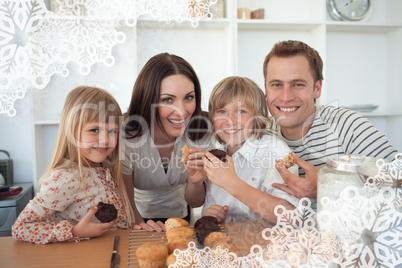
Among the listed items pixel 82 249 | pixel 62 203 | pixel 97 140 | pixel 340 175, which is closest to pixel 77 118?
pixel 97 140

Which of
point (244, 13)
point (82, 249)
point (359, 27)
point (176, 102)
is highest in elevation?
point (244, 13)

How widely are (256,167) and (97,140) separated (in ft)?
1.63

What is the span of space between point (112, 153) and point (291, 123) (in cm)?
61

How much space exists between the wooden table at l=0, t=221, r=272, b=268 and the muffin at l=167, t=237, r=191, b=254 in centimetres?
9

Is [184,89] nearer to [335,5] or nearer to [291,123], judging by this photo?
[291,123]

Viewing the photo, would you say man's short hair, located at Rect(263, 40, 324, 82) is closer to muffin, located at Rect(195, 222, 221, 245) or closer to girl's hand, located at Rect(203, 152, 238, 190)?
girl's hand, located at Rect(203, 152, 238, 190)

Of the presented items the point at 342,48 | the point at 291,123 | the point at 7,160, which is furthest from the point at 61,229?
the point at 342,48

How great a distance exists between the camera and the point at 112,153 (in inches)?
42.7

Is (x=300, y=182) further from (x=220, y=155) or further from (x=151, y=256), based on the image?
(x=151, y=256)

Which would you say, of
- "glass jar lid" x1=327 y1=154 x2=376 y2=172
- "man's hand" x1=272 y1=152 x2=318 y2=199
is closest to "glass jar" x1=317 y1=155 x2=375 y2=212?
"glass jar lid" x1=327 y1=154 x2=376 y2=172

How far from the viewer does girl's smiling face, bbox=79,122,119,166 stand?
95cm

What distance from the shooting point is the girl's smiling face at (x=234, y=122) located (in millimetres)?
910

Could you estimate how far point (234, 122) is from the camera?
0.92 m
